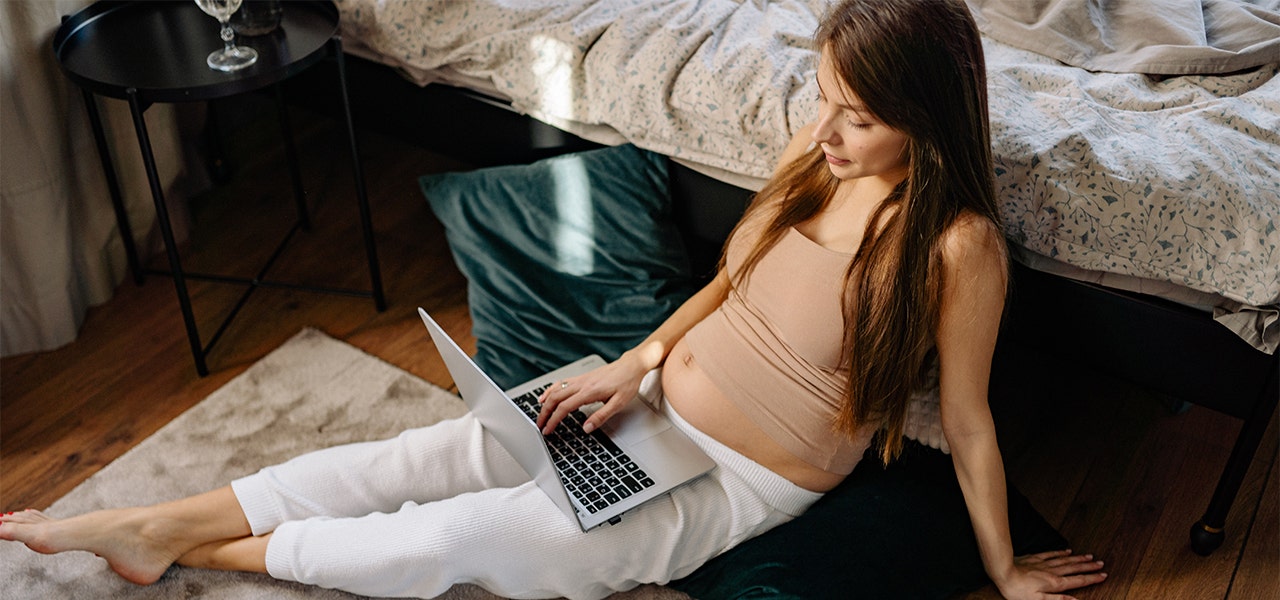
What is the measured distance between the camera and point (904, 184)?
1.23 metres

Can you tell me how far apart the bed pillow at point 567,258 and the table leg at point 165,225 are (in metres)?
0.47

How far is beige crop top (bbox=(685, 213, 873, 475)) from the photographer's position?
4.17 ft

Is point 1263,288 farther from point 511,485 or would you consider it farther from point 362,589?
point 362,589

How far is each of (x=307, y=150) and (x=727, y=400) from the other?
5.16 ft

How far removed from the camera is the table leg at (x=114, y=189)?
6.13 ft

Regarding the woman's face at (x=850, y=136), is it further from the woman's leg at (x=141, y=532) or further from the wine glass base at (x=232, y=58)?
the wine glass base at (x=232, y=58)

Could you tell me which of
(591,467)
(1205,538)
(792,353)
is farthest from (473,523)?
(1205,538)

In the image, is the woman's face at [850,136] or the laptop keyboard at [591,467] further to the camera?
the laptop keyboard at [591,467]

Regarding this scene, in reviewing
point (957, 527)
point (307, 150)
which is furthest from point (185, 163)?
point (957, 527)

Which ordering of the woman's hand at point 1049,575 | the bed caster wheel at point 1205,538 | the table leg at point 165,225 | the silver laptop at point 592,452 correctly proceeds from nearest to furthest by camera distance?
the silver laptop at point 592,452 < the woman's hand at point 1049,575 < the bed caster wheel at point 1205,538 < the table leg at point 165,225

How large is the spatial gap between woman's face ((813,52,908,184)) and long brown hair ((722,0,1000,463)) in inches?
→ 0.5

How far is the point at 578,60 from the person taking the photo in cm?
182

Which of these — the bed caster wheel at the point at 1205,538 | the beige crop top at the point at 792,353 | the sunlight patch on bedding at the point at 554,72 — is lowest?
the bed caster wheel at the point at 1205,538

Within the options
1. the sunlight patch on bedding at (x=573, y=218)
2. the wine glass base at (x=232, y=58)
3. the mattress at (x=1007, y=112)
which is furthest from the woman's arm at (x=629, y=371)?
the wine glass base at (x=232, y=58)
